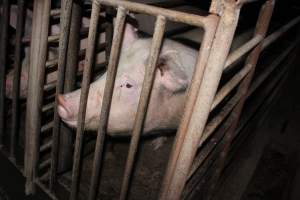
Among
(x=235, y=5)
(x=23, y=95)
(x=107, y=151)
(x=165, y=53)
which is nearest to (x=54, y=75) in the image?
(x=23, y=95)

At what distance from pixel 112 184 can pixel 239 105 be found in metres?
1.13

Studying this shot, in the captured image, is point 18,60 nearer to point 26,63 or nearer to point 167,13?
point 26,63

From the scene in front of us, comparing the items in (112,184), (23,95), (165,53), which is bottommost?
(112,184)

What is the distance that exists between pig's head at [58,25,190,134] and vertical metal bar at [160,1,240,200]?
625 mm

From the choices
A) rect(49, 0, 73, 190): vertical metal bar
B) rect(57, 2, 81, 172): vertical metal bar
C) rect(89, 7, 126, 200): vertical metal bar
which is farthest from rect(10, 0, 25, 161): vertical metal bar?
rect(89, 7, 126, 200): vertical metal bar

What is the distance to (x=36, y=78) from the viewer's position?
1536mm

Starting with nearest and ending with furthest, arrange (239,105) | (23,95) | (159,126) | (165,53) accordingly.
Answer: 1. (239,105)
2. (165,53)
3. (159,126)
4. (23,95)

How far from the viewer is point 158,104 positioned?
6.16 ft

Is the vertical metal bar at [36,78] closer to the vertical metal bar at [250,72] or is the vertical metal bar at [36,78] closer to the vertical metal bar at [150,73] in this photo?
the vertical metal bar at [150,73]

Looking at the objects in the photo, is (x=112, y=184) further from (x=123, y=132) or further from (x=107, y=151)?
(x=123, y=132)

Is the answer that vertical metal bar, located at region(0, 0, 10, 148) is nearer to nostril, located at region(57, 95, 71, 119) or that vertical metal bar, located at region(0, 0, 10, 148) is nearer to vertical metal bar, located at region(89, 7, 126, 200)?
nostril, located at region(57, 95, 71, 119)

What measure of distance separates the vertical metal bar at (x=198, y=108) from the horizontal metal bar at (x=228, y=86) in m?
0.08

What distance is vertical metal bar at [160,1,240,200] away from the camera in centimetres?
90

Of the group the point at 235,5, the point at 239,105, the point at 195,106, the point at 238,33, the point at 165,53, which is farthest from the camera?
the point at 238,33
